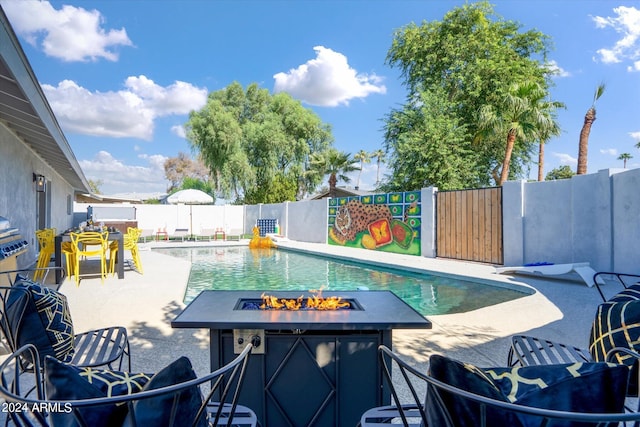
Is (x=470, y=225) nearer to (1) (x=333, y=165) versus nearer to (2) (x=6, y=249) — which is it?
(2) (x=6, y=249)

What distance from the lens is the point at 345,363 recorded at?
209 cm

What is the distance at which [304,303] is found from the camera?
8.34 ft

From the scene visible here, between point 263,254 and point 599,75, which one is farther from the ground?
point 599,75

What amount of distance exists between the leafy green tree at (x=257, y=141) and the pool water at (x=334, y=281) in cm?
1205

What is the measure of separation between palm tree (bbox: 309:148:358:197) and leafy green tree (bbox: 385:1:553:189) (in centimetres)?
635

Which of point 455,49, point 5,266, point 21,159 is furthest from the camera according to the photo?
point 455,49

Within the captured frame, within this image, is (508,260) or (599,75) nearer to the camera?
(508,260)

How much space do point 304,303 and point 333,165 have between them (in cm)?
2347

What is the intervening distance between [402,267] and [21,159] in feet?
26.9

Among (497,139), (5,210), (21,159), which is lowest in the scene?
(5,210)

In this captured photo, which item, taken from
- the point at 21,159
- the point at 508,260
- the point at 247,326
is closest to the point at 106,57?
the point at 21,159

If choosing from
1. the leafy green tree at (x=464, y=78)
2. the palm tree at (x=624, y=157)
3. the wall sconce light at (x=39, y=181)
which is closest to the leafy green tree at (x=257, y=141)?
the leafy green tree at (x=464, y=78)

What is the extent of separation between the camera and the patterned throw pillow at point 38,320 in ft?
6.55

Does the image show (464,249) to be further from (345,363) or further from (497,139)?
(497,139)
